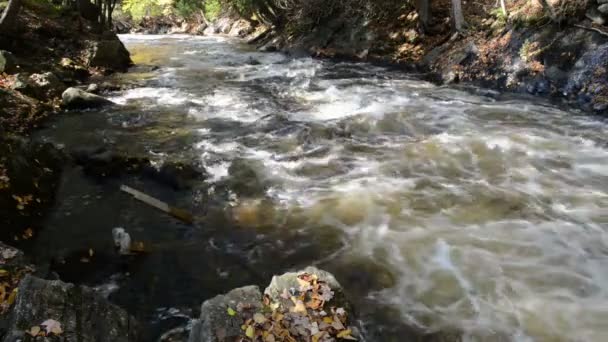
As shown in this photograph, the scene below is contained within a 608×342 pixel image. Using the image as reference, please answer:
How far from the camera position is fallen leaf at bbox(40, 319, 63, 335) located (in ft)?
10.3

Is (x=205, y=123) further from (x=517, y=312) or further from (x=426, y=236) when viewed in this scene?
(x=517, y=312)

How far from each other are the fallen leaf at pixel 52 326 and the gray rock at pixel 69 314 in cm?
3

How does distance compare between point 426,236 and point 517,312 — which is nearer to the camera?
point 517,312

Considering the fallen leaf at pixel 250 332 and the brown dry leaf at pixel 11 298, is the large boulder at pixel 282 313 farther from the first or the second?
the brown dry leaf at pixel 11 298

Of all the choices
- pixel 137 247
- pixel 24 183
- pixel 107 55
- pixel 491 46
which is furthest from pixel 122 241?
pixel 107 55

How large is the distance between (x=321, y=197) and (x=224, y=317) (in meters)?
3.74

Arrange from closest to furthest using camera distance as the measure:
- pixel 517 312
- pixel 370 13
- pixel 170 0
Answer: pixel 517 312
pixel 370 13
pixel 170 0

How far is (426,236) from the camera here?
5973mm

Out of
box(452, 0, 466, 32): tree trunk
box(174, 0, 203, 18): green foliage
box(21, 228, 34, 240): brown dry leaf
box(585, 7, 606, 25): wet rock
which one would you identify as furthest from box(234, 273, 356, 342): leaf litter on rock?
box(174, 0, 203, 18): green foliage

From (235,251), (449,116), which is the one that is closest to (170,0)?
(449,116)

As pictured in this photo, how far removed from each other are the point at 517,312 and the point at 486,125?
6533 millimetres

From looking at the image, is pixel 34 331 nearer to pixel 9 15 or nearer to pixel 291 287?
pixel 291 287

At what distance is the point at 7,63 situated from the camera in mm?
12273

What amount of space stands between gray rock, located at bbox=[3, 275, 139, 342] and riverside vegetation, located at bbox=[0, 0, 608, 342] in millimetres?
16
